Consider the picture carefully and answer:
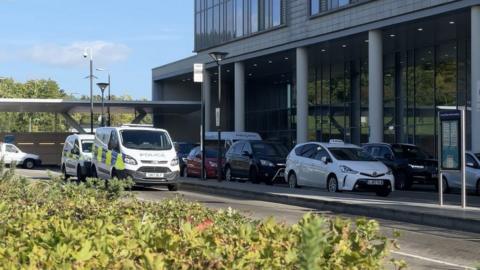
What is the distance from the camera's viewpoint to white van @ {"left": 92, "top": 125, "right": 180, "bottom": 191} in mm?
22594

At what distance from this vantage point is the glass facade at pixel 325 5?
36.0 m

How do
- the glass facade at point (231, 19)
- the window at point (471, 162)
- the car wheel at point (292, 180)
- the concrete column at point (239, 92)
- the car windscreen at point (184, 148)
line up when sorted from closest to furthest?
1. the car wheel at point (292, 180)
2. the window at point (471, 162)
3. the car windscreen at point (184, 148)
4. the glass facade at point (231, 19)
5. the concrete column at point (239, 92)

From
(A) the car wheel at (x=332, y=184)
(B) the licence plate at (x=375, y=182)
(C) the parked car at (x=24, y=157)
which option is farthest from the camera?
(C) the parked car at (x=24, y=157)

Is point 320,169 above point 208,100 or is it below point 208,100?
below

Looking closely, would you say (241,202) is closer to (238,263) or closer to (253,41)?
(238,263)

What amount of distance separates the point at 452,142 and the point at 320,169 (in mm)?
5763

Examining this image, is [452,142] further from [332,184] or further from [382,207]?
[332,184]

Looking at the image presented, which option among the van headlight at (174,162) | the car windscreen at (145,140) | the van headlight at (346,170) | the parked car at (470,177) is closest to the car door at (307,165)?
the van headlight at (346,170)

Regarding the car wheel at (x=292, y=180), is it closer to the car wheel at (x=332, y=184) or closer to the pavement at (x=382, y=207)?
the pavement at (x=382, y=207)

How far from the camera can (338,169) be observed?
69.2 ft

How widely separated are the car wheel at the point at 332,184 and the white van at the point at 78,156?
952 centimetres

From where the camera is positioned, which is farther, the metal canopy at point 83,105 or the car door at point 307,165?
the metal canopy at point 83,105

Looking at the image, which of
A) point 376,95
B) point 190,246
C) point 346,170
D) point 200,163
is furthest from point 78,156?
point 190,246

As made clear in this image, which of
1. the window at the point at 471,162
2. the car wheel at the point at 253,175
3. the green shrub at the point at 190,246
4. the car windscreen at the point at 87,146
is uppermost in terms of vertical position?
the car windscreen at the point at 87,146
